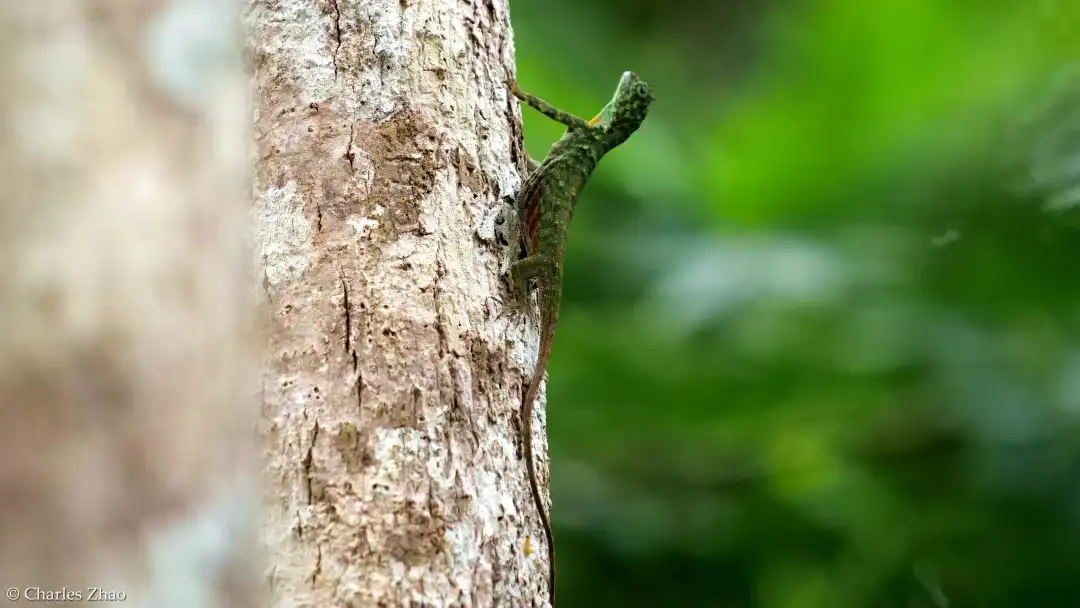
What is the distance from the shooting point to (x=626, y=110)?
4.59 m

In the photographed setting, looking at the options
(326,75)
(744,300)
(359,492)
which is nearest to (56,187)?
(359,492)

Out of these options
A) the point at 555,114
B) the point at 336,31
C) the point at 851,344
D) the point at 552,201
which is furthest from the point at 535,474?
the point at 851,344

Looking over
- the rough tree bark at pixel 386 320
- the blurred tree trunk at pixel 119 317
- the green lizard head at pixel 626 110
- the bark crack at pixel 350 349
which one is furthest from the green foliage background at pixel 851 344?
the blurred tree trunk at pixel 119 317

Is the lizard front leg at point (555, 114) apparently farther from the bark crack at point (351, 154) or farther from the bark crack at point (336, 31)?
the bark crack at point (351, 154)

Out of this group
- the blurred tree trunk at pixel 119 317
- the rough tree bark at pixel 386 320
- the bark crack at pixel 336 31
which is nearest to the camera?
the blurred tree trunk at pixel 119 317

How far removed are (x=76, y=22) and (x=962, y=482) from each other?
13.5 ft

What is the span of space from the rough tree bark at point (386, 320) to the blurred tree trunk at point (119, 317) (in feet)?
3.01

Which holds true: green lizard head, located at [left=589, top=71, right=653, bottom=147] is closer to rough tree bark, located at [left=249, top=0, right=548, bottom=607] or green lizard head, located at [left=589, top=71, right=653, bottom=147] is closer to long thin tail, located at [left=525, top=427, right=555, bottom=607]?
rough tree bark, located at [left=249, top=0, right=548, bottom=607]

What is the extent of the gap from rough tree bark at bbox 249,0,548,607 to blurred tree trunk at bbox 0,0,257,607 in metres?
0.92

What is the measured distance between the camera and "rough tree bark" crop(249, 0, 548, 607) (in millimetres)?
2301

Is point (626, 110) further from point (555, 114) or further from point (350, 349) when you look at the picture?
point (350, 349)

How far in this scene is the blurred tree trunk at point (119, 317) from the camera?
43.1 inches

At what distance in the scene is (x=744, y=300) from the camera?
4.39 m

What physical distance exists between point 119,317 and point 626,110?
367 cm
